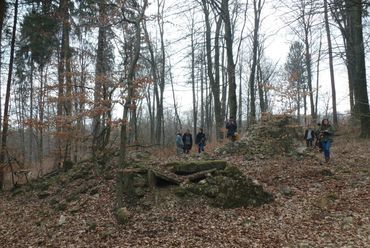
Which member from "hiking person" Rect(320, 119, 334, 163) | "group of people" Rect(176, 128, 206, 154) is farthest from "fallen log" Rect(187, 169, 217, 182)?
"group of people" Rect(176, 128, 206, 154)

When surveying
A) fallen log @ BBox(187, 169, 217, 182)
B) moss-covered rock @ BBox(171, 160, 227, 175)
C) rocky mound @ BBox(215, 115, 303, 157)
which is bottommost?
fallen log @ BBox(187, 169, 217, 182)

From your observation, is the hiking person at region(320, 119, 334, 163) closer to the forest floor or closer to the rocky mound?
the forest floor

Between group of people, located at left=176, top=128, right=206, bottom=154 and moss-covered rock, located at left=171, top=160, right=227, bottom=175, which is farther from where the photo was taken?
group of people, located at left=176, top=128, right=206, bottom=154

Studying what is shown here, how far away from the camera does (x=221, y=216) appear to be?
846cm


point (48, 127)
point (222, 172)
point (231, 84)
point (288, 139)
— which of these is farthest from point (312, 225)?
point (231, 84)

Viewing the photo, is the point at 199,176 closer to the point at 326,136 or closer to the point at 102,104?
the point at 102,104

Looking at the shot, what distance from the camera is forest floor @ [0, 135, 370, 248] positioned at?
23.8 feet

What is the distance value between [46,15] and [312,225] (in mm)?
13373

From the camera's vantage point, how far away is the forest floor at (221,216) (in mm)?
7250

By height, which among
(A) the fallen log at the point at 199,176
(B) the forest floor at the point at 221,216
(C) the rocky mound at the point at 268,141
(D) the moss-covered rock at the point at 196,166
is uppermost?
(C) the rocky mound at the point at 268,141

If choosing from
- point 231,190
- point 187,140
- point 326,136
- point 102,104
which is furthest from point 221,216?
point 187,140

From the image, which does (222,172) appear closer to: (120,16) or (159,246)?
(159,246)

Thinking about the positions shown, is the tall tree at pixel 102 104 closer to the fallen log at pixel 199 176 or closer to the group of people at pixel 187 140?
the fallen log at pixel 199 176

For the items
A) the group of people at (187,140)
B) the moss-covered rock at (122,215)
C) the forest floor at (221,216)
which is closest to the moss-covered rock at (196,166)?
the forest floor at (221,216)
